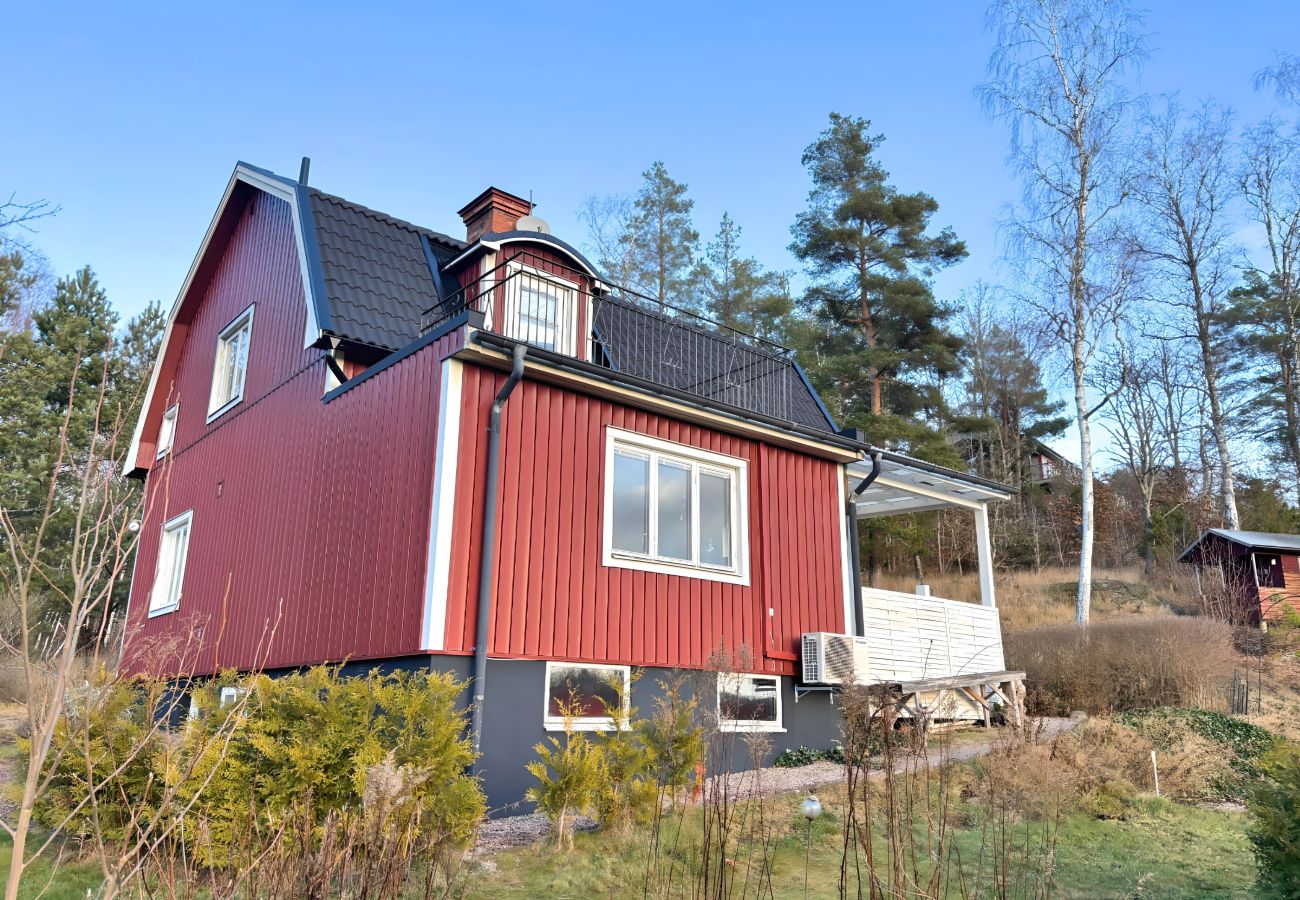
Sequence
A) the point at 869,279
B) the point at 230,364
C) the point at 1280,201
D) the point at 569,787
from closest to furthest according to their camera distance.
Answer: the point at 569,787, the point at 230,364, the point at 1280,201, the point at 869,279

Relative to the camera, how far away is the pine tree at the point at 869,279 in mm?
Result: 24969

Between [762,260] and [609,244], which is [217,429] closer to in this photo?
[609,244]

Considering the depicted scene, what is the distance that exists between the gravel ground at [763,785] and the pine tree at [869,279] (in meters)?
15.5

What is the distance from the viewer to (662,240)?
92.5 feet

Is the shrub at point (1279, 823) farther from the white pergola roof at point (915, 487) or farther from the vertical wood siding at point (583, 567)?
the white pergola roof at point (915, 487)

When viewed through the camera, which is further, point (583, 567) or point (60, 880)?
point (583, 567)

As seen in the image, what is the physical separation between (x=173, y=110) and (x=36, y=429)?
1649 centimetres

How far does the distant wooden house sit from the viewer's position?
20.0m

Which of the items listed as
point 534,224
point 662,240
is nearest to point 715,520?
point 534,224

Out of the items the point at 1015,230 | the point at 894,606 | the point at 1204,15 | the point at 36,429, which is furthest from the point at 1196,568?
the point at 36,429

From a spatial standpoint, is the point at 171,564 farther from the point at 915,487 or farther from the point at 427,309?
the point at 915,487

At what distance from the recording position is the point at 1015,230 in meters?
20.5

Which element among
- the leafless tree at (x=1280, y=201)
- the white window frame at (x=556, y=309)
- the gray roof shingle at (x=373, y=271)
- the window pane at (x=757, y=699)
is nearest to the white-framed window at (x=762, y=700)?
the window pane at (x=757, y=699)

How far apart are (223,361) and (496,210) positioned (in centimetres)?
466
